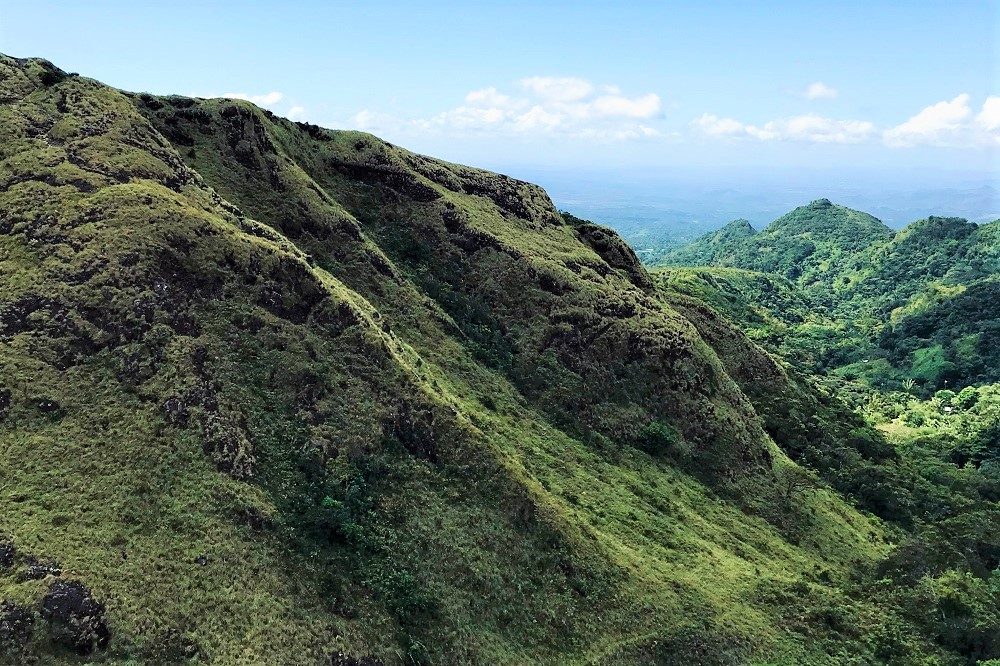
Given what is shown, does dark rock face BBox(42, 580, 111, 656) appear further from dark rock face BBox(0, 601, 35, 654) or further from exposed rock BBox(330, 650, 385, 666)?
exposed rock BBox(330, 650, 385, 666)

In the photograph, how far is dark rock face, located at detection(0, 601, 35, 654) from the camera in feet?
104

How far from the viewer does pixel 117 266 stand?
4934cm

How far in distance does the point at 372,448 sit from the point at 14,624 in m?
23.5

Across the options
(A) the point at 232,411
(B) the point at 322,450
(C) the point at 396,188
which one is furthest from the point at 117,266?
(C) the point at 396,188

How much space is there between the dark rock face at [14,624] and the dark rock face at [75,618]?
683mm

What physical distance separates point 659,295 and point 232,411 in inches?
2533

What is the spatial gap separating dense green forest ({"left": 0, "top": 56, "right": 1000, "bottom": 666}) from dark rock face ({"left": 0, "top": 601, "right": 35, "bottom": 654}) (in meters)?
0.14

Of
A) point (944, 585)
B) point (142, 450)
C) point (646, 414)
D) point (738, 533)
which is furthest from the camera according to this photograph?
point (646, 414)

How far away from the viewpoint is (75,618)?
33250mm

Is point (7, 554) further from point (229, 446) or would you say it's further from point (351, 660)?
point (351, 660)

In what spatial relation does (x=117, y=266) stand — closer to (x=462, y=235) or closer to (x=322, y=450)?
(x=322, y=450)

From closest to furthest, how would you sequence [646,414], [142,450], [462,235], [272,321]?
1. [142,450]
2. [272,321]
3. [646,414]
4. [462,235]

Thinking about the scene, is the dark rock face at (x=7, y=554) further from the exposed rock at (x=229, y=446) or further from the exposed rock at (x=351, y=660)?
the exposed rock at (x=351, y=660)

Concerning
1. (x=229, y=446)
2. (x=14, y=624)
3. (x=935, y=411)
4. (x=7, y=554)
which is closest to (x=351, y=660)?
(x=229, y=446)
